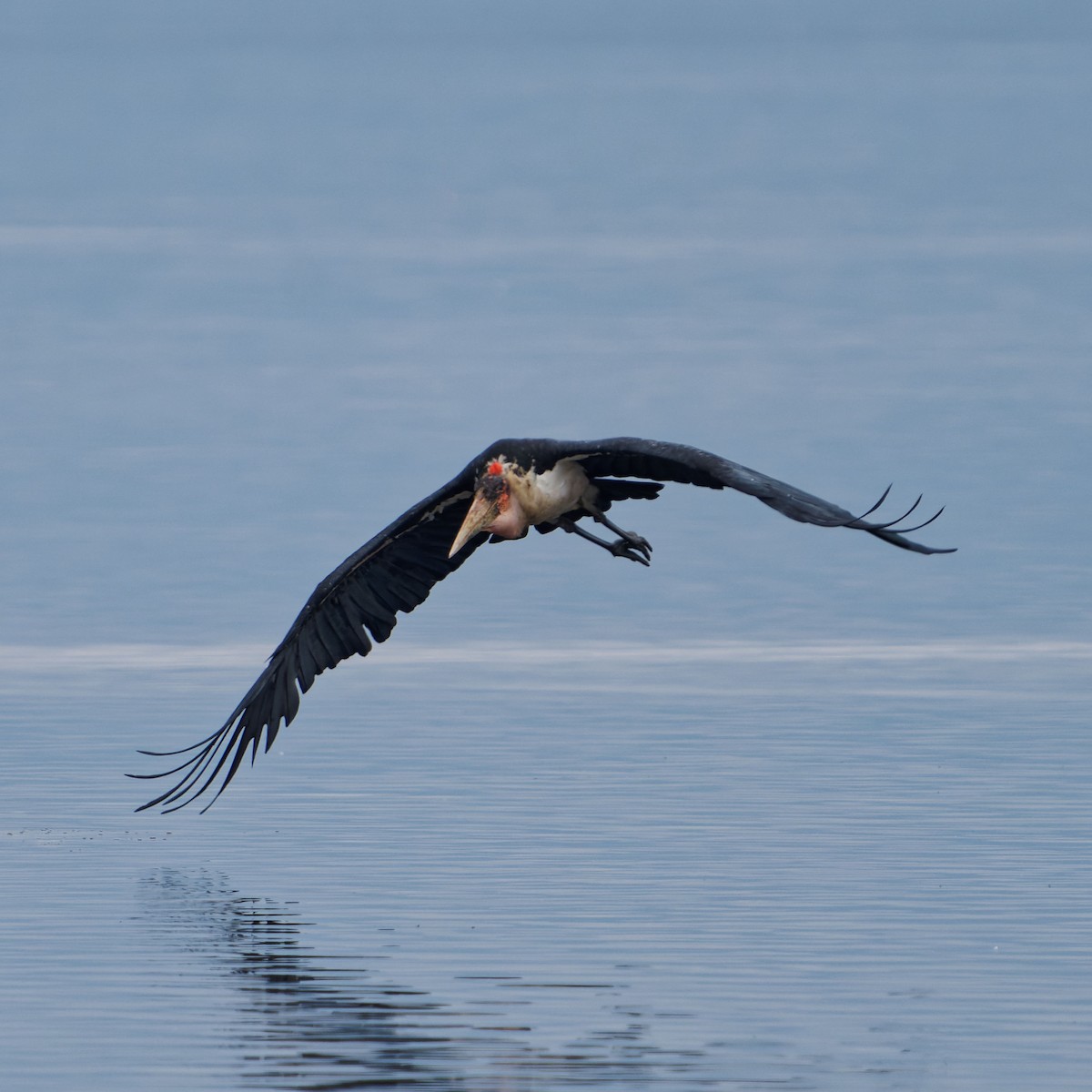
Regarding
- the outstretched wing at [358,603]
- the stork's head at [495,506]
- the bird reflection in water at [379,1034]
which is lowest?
the bird reflection in water at [379,1034]

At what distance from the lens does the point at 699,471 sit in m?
20.6

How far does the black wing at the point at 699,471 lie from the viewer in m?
19.0

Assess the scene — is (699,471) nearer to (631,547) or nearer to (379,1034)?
(631,547)

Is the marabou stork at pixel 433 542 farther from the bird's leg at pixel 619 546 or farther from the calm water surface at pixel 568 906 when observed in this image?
the calm water surface at pixel 568 906

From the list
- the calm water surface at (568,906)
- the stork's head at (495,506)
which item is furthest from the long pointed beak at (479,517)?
the calm water surface at (568,906)

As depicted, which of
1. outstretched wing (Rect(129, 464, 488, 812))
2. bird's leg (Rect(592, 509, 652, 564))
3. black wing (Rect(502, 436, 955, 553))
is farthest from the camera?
outstretched wing (Rect(129, 464, 488, 812))

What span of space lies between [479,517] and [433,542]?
1.17 m

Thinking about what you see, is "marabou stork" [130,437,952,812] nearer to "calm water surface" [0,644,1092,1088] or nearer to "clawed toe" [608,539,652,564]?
"clawed toe" [608,539,652,564]

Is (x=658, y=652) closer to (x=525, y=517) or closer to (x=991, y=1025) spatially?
(x=525, y=517)

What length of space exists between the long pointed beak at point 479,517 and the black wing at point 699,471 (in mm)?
399

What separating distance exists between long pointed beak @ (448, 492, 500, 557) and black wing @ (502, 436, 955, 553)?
399 mm

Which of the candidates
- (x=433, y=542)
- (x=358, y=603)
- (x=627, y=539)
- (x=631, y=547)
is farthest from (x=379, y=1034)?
(x=433, y=542)

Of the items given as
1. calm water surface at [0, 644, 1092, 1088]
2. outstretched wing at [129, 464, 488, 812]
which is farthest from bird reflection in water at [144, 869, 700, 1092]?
outstretched wing at [129, 464, 488, 812]

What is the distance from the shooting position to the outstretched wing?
924 inches
